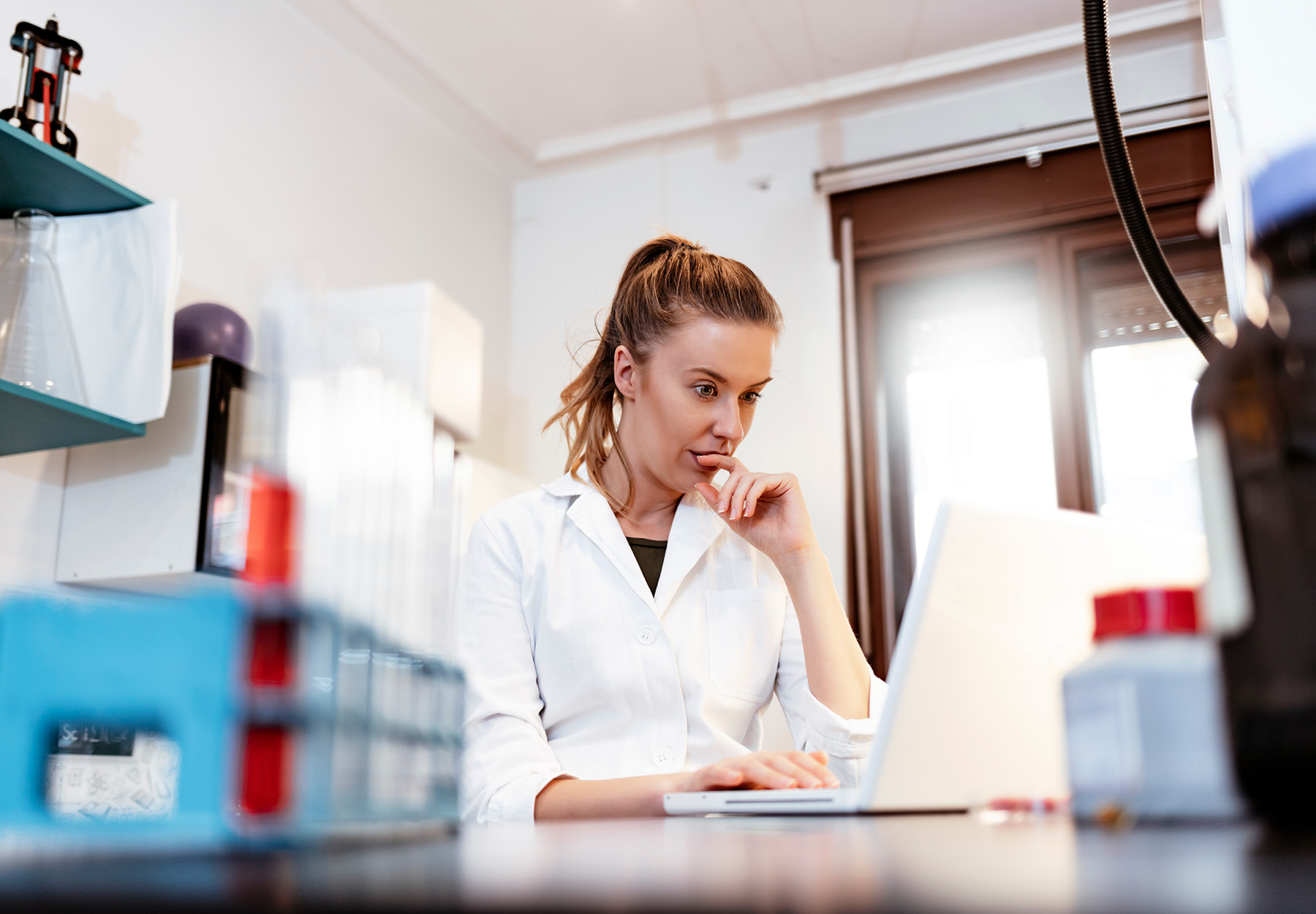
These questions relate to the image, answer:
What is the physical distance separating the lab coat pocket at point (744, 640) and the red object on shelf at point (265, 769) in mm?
1198

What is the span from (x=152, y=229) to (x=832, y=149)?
2.31 metres

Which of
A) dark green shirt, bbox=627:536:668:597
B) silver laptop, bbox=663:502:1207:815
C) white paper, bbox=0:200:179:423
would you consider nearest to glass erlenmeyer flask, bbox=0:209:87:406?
white paper, bbox=0:200:179:423

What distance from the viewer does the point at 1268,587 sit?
35 cm

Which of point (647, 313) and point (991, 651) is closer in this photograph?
point (991, 651)

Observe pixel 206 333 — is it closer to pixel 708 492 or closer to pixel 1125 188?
pixel 708 492

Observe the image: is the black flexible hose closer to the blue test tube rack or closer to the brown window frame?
the blue test tube rack

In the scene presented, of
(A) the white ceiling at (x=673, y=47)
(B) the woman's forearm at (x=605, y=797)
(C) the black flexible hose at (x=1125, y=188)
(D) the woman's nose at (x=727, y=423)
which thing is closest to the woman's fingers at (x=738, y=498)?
(D) the woman's nose at (x=727, y=423)

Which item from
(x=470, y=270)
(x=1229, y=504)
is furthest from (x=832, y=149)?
(x=1229, y=504)

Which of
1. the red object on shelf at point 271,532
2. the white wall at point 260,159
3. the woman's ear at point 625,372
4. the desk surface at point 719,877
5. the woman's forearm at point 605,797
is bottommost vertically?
the woman's forearm at point 605,797

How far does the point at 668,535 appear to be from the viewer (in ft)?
5.31

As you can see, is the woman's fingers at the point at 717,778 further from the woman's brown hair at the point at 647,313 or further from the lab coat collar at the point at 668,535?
the woman's brown hair at the point at 647,313

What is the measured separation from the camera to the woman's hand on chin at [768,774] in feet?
3.11

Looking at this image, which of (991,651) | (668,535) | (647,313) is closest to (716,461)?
(668,535)

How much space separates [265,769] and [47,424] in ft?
5.63
